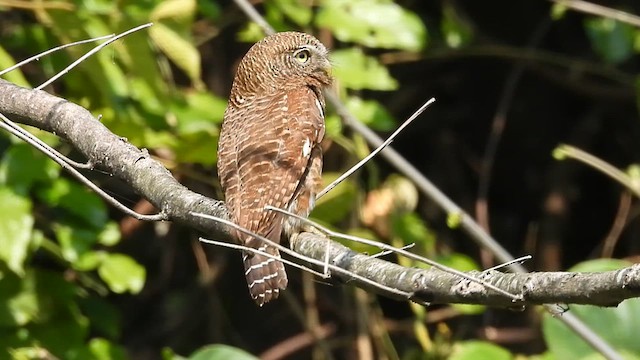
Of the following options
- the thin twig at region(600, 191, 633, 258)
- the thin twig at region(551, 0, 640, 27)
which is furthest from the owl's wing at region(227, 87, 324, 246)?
the thin twig at region(600, 191, 633, 258)

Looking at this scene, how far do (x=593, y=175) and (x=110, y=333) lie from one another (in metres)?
2.50

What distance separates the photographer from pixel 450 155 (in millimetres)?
5109

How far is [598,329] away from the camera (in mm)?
3492

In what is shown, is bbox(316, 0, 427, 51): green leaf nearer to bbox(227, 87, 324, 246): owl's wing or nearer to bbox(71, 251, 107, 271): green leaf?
bbox(227, 87, 324, 246): owl's wing

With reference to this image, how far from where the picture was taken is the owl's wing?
2.72 meters

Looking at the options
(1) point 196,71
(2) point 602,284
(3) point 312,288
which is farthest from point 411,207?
(2) point 602,284

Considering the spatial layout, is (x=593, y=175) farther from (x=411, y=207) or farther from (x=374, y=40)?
(x=374, y=40)

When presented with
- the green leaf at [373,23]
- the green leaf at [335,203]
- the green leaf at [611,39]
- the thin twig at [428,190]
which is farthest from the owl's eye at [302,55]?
the green leaf at [611,39]

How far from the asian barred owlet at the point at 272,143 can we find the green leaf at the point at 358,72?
29 cm

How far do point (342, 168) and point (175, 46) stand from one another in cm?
115

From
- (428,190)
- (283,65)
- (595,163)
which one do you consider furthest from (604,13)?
(283,65)

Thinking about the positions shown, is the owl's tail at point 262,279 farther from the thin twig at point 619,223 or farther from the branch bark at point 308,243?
the thin twig at point 619,223

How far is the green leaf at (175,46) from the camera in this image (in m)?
3.47

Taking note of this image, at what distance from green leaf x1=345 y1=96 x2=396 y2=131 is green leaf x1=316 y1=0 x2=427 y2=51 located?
0.71 ft
